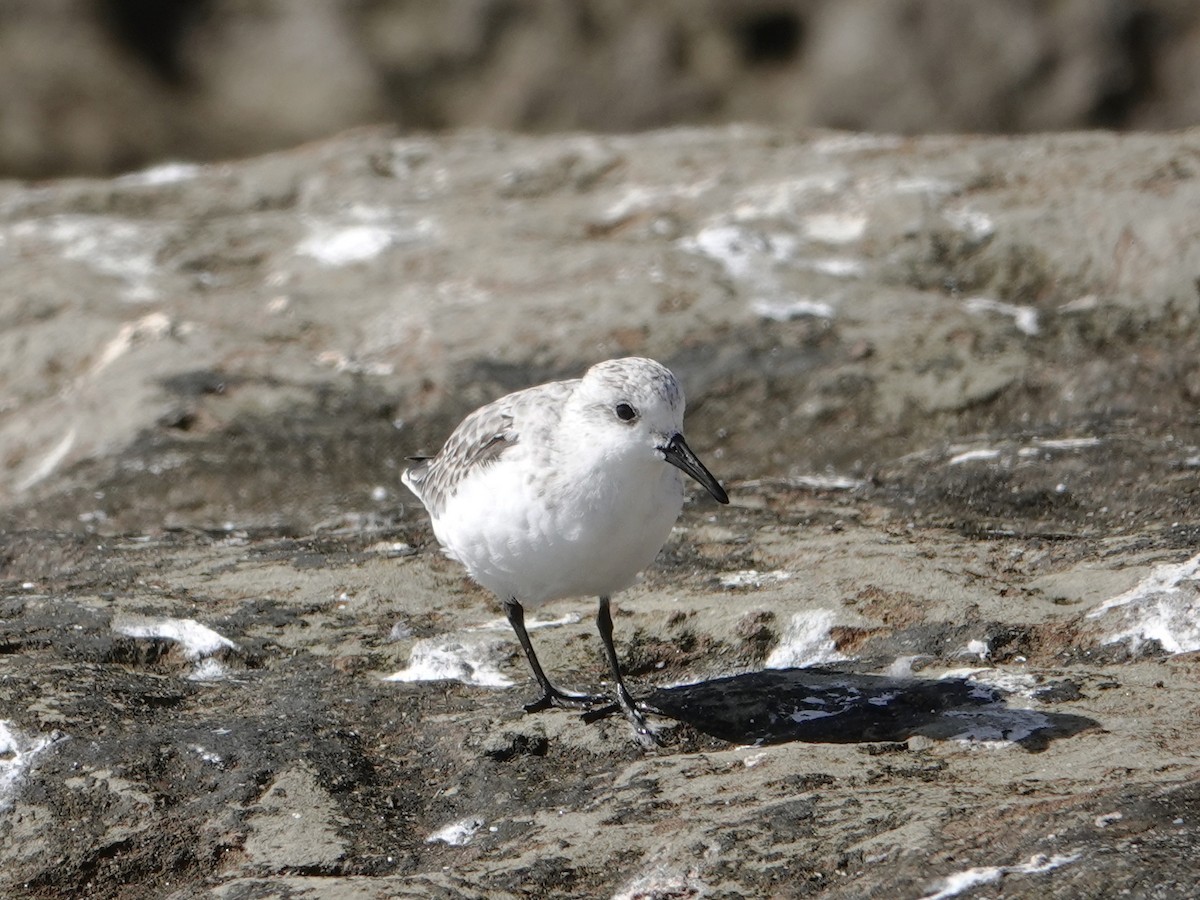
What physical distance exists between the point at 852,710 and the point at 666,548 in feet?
5.84

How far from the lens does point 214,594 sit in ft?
20.2

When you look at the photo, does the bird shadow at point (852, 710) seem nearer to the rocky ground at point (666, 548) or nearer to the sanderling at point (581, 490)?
the rocky ground at point (666, 548)

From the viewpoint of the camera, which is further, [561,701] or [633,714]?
[561,701]

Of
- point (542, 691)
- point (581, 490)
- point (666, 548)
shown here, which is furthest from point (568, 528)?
point (666, 548)

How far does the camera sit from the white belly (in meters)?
4.82

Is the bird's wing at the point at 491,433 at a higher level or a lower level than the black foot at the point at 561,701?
higher

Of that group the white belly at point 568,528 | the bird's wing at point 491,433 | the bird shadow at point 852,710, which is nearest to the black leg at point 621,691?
the bird shadow at point 852,710

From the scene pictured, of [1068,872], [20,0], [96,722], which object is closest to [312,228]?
[96,722]

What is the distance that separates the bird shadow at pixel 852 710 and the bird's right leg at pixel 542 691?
0.66 ft

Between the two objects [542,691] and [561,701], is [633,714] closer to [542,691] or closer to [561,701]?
[561,701]

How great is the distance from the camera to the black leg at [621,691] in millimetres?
4915

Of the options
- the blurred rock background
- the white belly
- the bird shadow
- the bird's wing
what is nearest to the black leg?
the bird shadow

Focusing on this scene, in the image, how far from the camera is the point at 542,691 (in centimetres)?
530

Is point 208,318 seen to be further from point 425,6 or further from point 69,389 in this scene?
point 425,6
